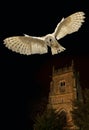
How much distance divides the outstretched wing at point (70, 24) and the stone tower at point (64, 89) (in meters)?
8.96

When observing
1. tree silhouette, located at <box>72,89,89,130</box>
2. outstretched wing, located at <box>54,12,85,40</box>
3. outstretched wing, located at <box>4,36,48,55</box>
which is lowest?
tree silhouette, located at <box>72,89,89,130</box>

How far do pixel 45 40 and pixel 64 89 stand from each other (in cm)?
969

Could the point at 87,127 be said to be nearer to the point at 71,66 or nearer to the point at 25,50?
the point at 25,50

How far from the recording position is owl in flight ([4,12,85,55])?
6.86m

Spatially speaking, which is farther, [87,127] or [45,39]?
[87,127]

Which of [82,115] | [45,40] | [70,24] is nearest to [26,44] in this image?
[45,40]

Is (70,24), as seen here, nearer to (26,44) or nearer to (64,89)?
(26,44)

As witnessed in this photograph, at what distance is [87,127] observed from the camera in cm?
1082

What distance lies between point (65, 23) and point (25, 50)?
4.00 feet

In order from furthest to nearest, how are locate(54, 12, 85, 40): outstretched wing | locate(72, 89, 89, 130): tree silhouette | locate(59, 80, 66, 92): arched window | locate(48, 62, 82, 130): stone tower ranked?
locate(59, 80, 66, 92): arched window
locate(48, 62, 82, 130): stone tower
locate(72, 89, 89, 130): tree silhouette
locate(54, 12, 85, 40): outstretched wing

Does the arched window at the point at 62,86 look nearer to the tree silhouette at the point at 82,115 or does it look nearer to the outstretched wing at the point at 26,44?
the tree silhouette at the point at 82,115

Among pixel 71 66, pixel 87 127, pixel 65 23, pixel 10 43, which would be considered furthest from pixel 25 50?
pixel 71 66

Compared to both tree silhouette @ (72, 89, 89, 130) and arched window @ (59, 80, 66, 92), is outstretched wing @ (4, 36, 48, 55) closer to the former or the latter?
tree silhouette @ (72, 89, 89, 130)

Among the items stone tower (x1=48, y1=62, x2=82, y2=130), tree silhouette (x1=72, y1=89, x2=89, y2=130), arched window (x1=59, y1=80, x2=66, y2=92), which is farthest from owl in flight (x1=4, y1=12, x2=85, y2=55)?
arched window (x1=59, y1=80, x2=66, y2=92)
